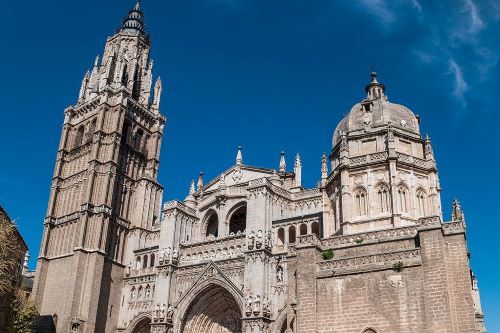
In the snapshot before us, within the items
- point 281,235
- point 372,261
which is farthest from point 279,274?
point 372,261

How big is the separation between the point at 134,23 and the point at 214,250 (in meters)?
31.9

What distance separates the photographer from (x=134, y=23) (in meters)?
60.9

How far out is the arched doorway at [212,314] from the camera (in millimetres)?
40000

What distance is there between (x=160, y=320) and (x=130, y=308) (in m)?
6.16

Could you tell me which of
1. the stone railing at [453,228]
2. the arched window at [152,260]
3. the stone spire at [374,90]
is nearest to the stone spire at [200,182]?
the arched window at [152,260]

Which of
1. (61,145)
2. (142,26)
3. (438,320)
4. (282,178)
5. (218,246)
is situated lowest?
(438,320)

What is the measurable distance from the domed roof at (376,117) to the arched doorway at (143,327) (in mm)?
21145

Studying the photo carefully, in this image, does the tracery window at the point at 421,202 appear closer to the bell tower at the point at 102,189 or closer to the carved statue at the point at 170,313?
the carved statue at the point at 170,313

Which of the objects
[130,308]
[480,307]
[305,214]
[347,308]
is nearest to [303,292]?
[347,308]

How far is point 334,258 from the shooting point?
77.0ft

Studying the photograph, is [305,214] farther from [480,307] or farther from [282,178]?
[480,307]

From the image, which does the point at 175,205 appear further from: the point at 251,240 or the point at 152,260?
the point at 251,240

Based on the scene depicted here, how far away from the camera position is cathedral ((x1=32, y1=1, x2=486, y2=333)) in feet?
69.9

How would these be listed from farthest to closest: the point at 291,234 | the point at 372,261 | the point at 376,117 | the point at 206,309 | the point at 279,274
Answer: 1. the point at 206,309
2. the point at 291,234
3. the point at 279,274
4. the point at 376,117
5. the point at 372,261
